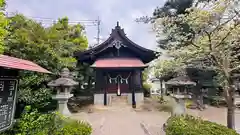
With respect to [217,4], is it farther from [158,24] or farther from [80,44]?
[80,44]

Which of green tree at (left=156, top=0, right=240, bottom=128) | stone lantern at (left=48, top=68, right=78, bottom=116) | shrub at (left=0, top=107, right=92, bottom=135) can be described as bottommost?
shrub at (left=0, top=107, right=92, bottom=135)

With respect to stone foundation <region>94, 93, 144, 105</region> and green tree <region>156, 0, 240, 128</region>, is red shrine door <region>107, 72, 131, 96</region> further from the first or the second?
green tree <region>156, 0, 240, 128</region>

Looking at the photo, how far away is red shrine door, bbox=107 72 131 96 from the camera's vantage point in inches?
528

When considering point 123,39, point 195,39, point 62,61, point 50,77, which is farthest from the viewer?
point 123,39

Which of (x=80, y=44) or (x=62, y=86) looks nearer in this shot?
(x=62, y=86)

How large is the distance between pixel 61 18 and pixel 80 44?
8.78 ft

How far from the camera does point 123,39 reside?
43.9 feet

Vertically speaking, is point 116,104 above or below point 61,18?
below

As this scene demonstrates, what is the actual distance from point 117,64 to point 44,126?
26.1 ft

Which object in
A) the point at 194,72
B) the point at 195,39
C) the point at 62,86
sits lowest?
the point at 62,86

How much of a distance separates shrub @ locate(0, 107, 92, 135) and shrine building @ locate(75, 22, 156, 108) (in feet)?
23.7

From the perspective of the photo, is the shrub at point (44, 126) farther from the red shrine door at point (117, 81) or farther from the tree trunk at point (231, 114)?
the red shrine door at point (117, 81)

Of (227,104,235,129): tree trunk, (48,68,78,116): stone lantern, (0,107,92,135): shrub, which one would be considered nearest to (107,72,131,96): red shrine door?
(48,68,78,116): stone lantern

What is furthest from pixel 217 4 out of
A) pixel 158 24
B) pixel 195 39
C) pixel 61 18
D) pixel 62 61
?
pixel 61 18
